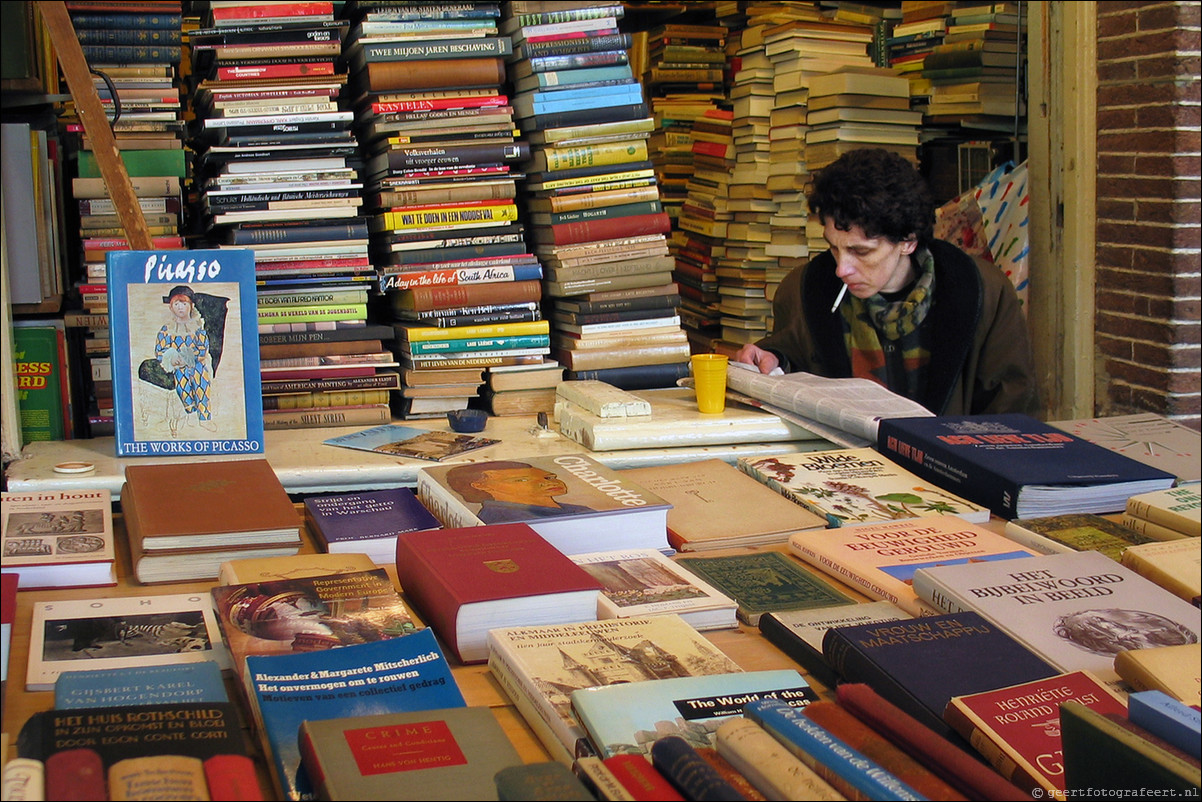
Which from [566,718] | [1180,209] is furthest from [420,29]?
[566,718]

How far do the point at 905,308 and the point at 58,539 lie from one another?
201cm

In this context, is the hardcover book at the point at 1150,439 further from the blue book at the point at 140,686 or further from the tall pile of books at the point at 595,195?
the blue book at the point at 140,686

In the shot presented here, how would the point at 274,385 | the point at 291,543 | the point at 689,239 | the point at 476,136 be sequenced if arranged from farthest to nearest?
the point at 689,239, the point at 476,136, the point at 274,385, the point at 291,543

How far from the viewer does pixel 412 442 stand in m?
2.40

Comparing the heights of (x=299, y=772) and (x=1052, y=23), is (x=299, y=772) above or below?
below

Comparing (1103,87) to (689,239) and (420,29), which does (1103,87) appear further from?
(689,239)

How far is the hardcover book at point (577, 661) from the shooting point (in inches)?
41.7

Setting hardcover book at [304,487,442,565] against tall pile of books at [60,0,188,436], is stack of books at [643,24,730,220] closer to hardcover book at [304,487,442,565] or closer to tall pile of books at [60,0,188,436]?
tall pile of books at [60,0,188,436]

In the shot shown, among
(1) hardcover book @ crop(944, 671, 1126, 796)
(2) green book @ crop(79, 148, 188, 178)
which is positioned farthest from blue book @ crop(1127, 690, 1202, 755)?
(2) green book @ crop(79, 148, 188, 178)

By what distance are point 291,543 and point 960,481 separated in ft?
3.37

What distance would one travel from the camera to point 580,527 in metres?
1.58

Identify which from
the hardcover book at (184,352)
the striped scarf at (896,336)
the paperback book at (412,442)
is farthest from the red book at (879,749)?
the striped scarf at (896,336)

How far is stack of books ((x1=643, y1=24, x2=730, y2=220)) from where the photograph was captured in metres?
6.73

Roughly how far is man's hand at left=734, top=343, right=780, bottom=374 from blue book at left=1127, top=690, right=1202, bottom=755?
177 centimetres
